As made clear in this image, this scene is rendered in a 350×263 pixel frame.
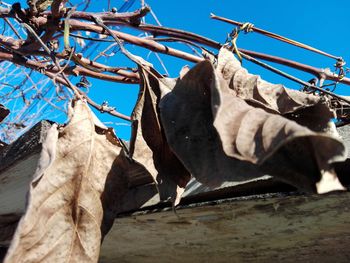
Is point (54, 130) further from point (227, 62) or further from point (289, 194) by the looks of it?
point (289, 194)

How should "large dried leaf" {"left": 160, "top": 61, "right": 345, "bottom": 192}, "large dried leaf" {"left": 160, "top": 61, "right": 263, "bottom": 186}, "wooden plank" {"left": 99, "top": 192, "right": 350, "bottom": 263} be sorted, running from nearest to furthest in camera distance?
"large dried leaf" {"left": 160, "top": 61, "right": 345, "bottom": 192}
"large dried leaf" {"left": 160, "top": 61, "right": 263, "bottom": 186}
"wooden plank" {"left": 99, "top": 192, "right": 350, "bottom": 263}

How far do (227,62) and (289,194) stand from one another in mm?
304

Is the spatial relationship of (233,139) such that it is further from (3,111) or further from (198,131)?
(3,111)

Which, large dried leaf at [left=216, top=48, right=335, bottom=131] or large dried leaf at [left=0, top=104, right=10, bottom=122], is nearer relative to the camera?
large dried leaf at [left=216, top=48, right=335, bottom=131]

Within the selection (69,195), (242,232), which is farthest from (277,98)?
(242,232)

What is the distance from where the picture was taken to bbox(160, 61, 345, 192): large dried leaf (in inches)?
19.6

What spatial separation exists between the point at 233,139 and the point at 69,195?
0.27 meters

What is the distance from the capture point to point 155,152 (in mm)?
712

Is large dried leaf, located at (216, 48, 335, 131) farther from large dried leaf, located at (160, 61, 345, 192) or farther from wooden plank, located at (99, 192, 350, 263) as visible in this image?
wooden plank, located at (99, 192, 350, 263)

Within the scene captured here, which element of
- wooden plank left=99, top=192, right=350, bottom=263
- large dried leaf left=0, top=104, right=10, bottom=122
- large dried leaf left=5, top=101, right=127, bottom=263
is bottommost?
wooden plank left=99, top=192, right=350, bottom=263

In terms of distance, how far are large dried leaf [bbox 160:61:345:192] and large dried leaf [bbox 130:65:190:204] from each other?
4 centimetres

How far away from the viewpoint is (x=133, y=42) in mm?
1114

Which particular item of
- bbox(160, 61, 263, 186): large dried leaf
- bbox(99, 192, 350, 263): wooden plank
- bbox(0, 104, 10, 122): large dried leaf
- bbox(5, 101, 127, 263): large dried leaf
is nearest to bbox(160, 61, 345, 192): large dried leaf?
bbox(160, 61, 263, 186): large dried leaf

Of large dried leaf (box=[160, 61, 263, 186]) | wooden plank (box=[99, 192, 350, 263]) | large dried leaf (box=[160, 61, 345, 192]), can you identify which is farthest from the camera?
wooden plank (box=[99, 192, 350, 263])
